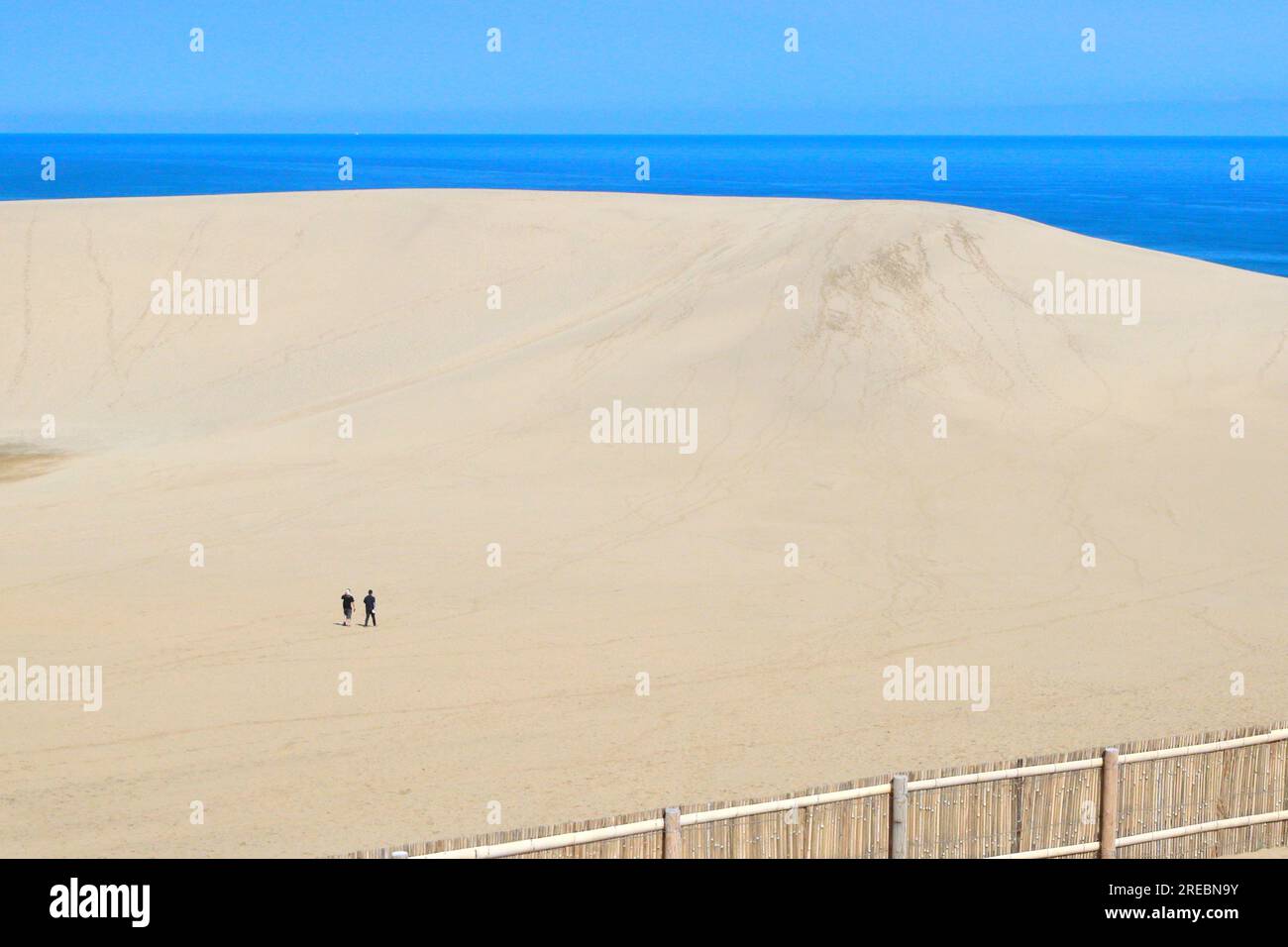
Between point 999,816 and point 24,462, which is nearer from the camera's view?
point 999,816

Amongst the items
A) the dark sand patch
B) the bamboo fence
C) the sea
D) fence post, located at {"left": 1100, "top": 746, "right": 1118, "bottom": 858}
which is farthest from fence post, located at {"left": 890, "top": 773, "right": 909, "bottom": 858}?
the sea

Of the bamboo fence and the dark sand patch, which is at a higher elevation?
the dark sand patch

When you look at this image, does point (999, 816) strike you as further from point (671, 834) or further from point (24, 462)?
point (24, 462)

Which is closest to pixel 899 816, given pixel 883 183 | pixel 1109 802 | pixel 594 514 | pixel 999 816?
pixel 999 816

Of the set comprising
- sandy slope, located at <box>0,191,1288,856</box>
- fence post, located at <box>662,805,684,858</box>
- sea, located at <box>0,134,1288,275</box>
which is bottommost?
fence post, located at <box>662,805,684,858</box>

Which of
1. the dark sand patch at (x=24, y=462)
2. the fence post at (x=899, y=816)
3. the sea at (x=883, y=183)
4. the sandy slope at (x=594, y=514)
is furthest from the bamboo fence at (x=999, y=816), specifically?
the sea at (x=883, y=183)

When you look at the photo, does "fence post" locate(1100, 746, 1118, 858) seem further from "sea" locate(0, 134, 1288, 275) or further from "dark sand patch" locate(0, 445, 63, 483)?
"sea" locate(0, 134, 1288, 275)

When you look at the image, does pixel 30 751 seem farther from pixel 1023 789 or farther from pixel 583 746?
pixel 1023 789

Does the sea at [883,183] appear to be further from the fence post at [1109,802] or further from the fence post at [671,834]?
the fence post at [671,834]
